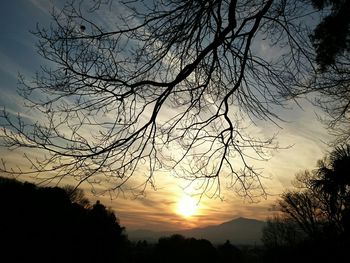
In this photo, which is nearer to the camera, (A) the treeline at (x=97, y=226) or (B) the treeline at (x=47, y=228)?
(A) the treeline at (x=97, y=226)

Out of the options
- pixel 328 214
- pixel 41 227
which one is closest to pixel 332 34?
pixel 328 214

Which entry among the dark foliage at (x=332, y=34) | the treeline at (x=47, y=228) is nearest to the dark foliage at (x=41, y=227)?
the treeline at (x=47, y=228)

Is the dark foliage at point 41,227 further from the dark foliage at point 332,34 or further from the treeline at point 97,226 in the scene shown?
the dark foliage at point 332,34

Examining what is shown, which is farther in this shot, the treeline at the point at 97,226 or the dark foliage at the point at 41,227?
the dark foliage at the point at 41,227

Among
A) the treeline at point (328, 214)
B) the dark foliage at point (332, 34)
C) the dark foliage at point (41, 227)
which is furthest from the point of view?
the dark foliage at point (41, 227)

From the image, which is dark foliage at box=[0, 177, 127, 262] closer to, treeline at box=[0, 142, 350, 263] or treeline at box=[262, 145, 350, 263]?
treeline at box=[0, 142, 350, 263]

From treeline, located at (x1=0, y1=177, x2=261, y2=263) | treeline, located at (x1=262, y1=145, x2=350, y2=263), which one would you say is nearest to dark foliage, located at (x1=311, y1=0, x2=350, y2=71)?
treeline, located at (x1=262, y1=145, x2=350, y2=263)

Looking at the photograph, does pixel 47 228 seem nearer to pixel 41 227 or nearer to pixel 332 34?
pixel 41 227

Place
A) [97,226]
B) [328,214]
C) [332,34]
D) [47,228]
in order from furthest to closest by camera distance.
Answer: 1. [97,226]
2. [47,228]
3. [328,214]
4. [332,34]

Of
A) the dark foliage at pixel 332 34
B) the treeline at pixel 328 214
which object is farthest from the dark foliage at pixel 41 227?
the dark foliage at pixel 332 34

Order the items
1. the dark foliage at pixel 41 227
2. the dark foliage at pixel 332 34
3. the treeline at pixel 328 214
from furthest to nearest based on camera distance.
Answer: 1. the dark foliage at pixel 41 227
2. the treeline at pixel 328 214
3. the dark foliage at pixel 332 34

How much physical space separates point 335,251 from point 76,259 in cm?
2036

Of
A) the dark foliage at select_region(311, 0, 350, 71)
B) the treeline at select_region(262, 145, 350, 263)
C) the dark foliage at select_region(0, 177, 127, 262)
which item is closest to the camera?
the dark foliage at select_region(311, 0, 350, 71)

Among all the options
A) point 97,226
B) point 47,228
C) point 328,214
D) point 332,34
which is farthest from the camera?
point 97,226
